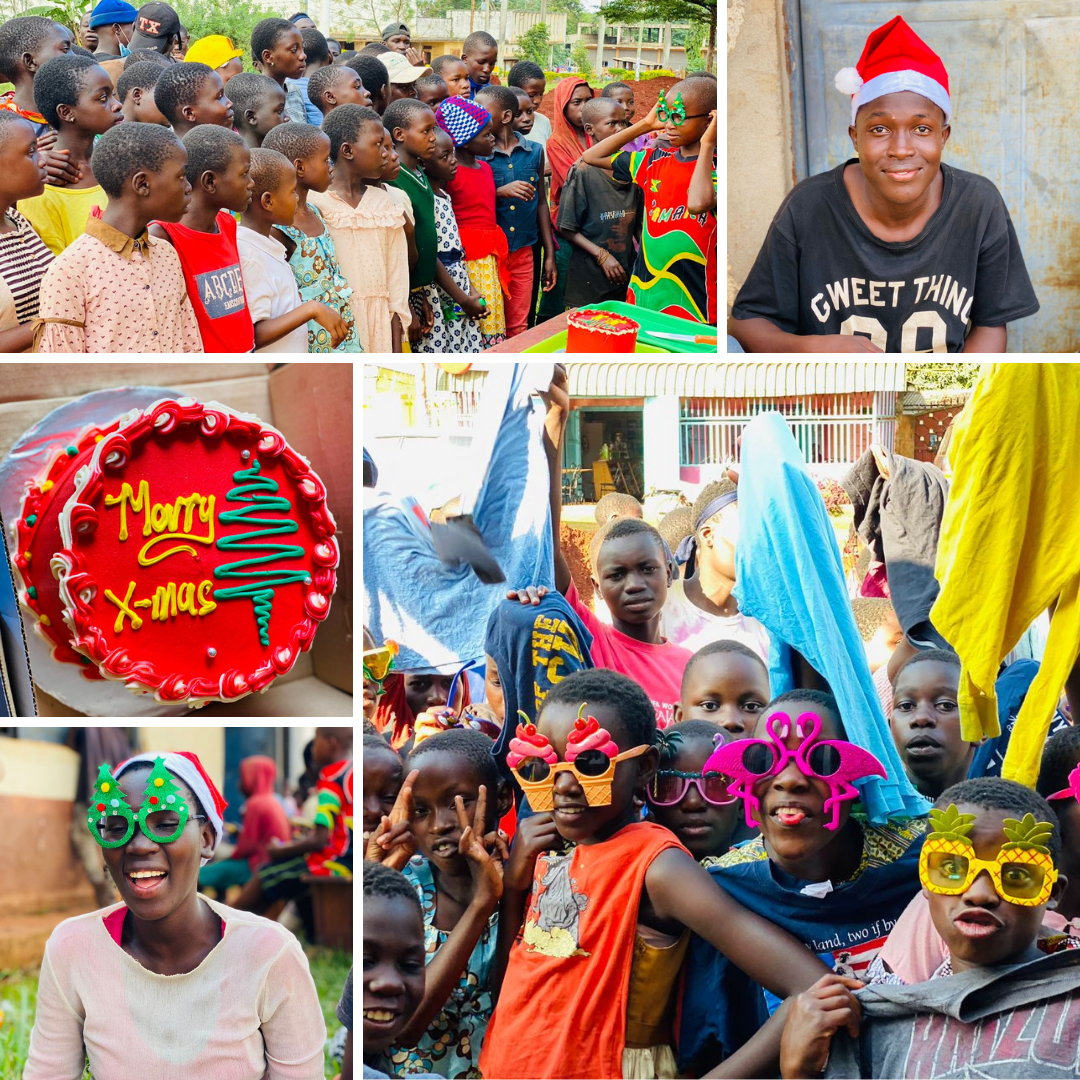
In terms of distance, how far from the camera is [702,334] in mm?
3387

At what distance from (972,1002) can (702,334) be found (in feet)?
5.80

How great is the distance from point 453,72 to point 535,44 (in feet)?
1.46

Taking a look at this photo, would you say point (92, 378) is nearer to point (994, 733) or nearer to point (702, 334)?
point (702, 334)

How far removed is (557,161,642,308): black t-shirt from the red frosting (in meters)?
3.30

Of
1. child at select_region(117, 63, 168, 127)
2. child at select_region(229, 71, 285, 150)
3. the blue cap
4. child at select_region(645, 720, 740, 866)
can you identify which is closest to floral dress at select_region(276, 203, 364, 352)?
child at select_region(229, 71, 285, 150)

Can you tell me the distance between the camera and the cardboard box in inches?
111

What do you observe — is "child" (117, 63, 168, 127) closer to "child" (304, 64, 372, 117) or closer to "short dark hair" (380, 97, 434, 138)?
"child" (304, 64, 372, 117)

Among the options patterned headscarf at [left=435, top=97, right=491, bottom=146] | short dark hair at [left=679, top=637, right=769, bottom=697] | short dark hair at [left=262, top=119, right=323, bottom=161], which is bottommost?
short dark hair at [left=679, top=637, right=769, bottom=697]

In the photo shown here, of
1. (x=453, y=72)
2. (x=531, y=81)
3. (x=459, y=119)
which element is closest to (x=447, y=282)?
(x=459, y=119)

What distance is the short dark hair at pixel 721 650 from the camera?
114 inches

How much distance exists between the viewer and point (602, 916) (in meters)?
2.81

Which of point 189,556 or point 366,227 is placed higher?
point 366,227

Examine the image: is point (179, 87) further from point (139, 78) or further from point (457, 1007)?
point (457, 1007)

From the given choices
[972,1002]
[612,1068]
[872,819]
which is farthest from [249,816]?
[972,1002]
